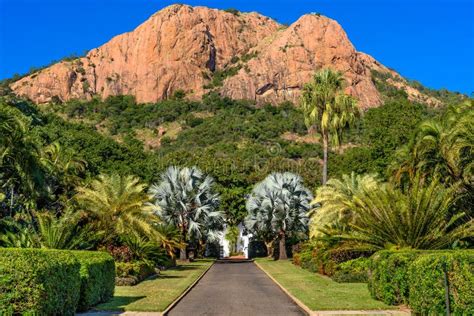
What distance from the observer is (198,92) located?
15538 cm

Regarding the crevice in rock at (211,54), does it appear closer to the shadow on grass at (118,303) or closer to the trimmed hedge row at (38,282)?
the shadow on grass at (118,303)

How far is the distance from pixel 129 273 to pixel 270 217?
87.1 feet

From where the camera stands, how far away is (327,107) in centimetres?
4000

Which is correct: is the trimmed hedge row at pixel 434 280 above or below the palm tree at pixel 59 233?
below

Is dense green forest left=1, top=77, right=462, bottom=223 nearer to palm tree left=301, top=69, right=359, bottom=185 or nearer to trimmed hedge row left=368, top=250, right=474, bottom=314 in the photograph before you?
palm tree left=301, top=69, right=359, bottom=185

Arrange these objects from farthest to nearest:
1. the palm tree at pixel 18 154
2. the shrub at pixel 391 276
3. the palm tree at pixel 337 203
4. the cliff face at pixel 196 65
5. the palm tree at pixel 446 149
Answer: the cliff face at pixel 196 65 < the palm tree at pixel 337 203 < the palm tree at pixel 18 154 < the palm tree at pixel 446 149 < the shrub at pixel 391 276

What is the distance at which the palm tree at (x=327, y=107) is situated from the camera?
4003cm

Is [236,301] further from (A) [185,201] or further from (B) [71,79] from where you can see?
(B) [71,79]

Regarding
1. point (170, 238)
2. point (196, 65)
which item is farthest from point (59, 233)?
point (196, 65)

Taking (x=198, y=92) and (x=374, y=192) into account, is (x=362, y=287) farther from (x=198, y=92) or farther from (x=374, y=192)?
(x=198, y=92)

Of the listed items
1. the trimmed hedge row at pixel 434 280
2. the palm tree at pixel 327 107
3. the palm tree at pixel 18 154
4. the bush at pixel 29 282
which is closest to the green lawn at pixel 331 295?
the trimmed hedge row at pixel 434 280

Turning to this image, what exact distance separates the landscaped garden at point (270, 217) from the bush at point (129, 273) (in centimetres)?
10

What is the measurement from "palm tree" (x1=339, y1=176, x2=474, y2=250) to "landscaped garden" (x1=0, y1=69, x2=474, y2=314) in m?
0.05

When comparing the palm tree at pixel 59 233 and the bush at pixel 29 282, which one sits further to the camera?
the palm tree at pixel 59 233
